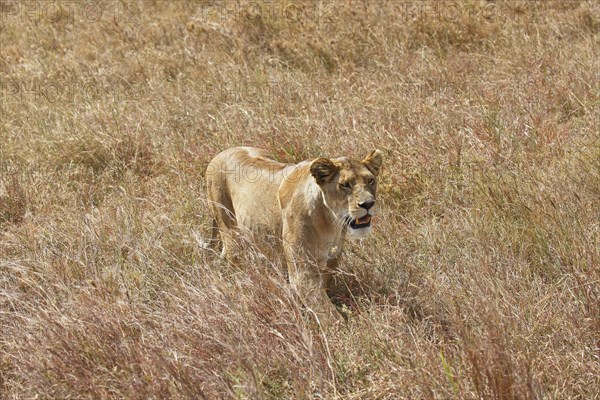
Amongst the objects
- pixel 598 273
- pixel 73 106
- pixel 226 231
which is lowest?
pixel 73 106

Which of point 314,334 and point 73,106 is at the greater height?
point 314,334

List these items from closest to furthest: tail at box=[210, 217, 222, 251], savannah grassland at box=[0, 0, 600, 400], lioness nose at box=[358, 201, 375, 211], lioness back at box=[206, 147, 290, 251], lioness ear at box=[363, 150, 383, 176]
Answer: savannah grassland at box=[0, 0, 600, 400] → lioness nose at box=[358, 201, 375, 211] → lioness ear at box=[363, 150, 383, 176] → lioness back at box=[206, 147, 290, 251] → tail at box=[210, 217, 222, 251]

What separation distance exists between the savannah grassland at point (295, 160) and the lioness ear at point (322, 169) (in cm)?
57

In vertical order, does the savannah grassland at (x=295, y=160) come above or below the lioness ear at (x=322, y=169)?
below

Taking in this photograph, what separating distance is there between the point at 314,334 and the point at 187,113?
396cm

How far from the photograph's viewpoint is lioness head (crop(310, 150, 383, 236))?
4.61 m

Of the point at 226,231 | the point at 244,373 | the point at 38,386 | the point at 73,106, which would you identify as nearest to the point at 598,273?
the point at 244,373

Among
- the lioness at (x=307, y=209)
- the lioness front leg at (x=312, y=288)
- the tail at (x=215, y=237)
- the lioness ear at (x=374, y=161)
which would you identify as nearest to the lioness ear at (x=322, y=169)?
the lioness at (x=307, y=209)

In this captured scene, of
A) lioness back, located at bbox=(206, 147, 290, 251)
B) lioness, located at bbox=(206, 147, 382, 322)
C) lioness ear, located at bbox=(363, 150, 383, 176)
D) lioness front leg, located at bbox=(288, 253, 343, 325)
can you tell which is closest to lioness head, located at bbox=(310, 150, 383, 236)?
lioness, located at bbox=(206, 147, 382, 322)

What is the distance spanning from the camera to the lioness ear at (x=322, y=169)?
464 centimetres

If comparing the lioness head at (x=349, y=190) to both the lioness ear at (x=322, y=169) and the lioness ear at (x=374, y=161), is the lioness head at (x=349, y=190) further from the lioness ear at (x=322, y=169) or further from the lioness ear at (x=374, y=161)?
the lioness ear at (x=374, y=161)

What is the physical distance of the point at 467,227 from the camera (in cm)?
529

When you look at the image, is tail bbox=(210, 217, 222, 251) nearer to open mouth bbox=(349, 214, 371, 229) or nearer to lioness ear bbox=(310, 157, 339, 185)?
lioness ear bbox=(310, 157, 339, 185)

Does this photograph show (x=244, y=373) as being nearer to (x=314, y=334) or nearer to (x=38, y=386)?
(x=314, y=334)
